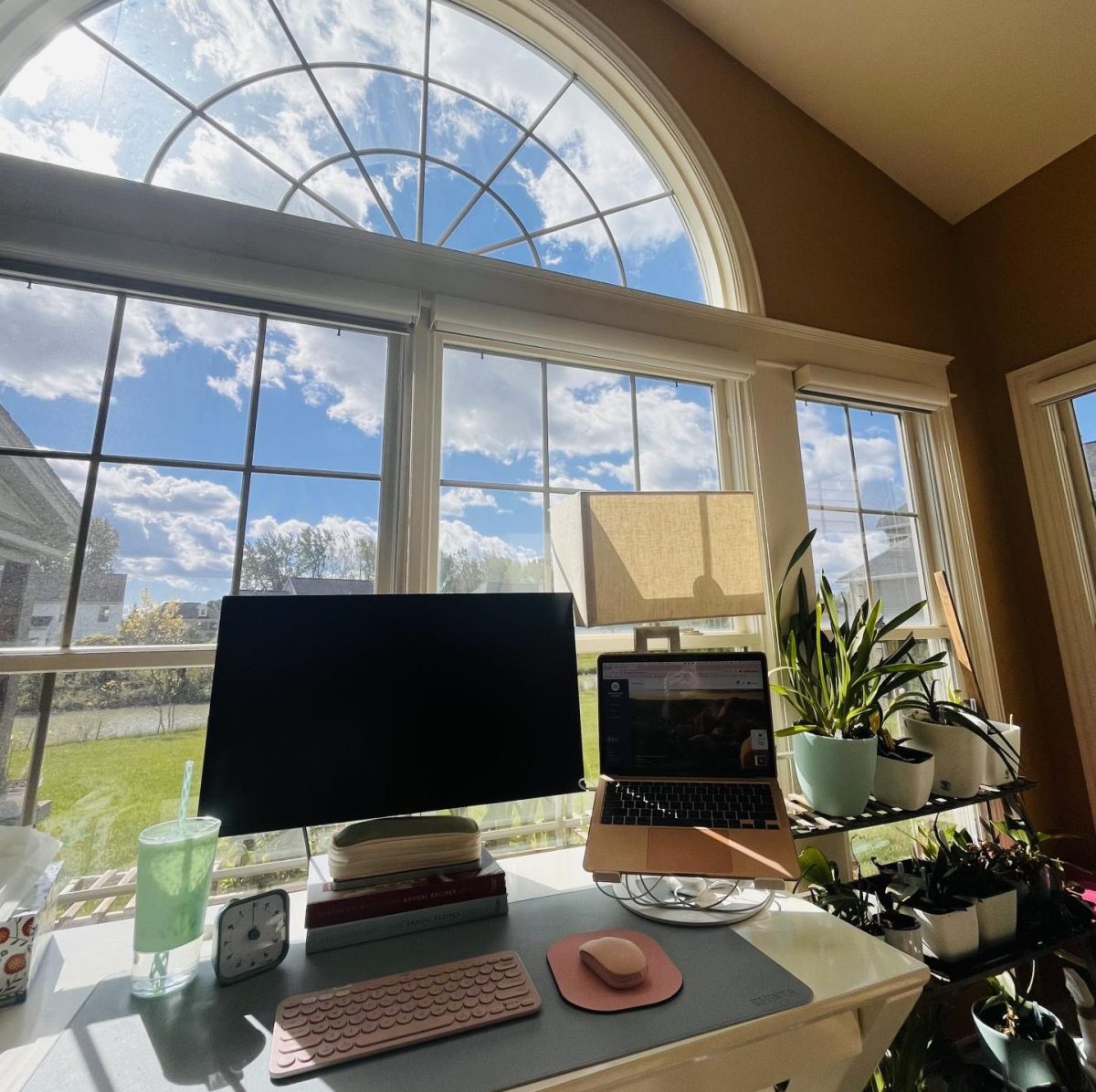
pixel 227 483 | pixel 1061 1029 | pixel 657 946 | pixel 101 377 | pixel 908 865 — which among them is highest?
pixel 101 377

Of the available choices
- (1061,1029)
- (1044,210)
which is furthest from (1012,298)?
(1061,1029)

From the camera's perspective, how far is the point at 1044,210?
2045 mm

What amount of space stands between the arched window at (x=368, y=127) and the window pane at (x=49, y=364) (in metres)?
0.35

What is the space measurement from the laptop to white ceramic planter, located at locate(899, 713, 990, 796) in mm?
621

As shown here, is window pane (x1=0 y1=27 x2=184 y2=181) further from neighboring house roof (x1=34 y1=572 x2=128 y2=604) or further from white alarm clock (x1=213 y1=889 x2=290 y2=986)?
white alarm clock (x1=213 y1=889 x2=290 y2=986)

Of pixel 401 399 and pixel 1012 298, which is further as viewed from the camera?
pixel 1012 298

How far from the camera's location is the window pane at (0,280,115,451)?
114cm

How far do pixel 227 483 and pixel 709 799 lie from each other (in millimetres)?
1237

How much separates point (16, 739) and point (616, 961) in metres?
1.16

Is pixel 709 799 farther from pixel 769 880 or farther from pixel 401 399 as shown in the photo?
pixel 401 399

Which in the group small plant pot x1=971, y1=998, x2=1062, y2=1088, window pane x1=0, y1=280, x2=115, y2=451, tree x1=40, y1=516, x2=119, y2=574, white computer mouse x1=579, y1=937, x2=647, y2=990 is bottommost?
small plant pot x1=971, y1=998, x2=1062, y2=1088

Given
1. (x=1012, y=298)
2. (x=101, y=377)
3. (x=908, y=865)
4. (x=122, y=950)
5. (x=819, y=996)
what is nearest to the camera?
(x=819, y=996)

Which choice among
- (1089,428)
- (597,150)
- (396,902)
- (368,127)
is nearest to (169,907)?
(396,902)

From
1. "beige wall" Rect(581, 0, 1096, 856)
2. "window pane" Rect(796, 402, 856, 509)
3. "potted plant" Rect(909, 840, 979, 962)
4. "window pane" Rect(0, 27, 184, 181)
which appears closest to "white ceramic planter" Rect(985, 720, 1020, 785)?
"potted plant" Rect(909, 840, 979, 962)
